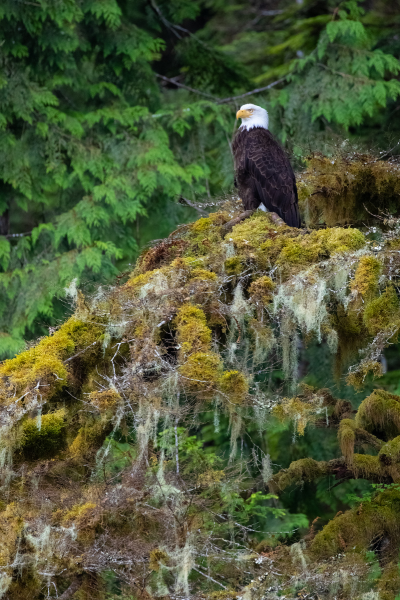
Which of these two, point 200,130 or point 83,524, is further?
point 200,130

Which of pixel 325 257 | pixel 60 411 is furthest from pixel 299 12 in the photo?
pixel 60 411

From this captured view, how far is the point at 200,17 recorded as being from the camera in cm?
1312

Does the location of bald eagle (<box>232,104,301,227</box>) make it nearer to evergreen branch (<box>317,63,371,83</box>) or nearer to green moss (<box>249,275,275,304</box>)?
green moss (<box>249,275,275,304</box>)

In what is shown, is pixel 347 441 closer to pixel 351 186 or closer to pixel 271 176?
pixel 351 186

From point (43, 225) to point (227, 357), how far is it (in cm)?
581

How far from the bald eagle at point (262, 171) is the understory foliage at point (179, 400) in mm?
683

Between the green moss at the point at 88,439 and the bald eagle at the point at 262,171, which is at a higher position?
the bald eagle at the point at 262,171

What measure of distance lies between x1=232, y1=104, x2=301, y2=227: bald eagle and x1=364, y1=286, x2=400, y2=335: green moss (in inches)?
81.3

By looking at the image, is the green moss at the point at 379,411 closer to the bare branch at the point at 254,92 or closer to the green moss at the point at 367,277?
the green moss at the point at 367,277

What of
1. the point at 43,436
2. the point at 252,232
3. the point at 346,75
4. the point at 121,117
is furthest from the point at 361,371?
the point at 121,117

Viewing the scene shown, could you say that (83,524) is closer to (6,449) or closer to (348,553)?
(6,449)

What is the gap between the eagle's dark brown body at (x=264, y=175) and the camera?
6.14 m

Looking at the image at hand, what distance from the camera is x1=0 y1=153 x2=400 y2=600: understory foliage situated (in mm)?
4109

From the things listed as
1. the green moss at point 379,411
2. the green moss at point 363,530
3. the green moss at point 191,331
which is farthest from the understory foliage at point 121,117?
the green moss at point 191,331
